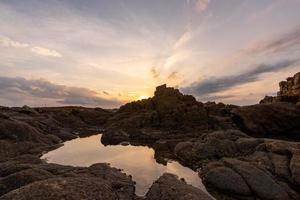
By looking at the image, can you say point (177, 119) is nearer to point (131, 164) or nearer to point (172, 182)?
point (131, 164)

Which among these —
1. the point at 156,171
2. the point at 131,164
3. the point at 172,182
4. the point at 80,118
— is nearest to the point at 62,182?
the point at 172,182

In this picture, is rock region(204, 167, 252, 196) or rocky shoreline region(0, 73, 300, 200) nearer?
rocky shoreline region(0, 73, 300, 200)

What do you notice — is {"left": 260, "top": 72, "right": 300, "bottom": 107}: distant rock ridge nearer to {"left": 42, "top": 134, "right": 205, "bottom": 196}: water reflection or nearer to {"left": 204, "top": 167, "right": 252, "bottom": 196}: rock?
{"left": 42, "top": 134, "right": 205, "bottom": 196}: water reflection

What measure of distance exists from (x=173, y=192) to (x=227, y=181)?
8.14 metres

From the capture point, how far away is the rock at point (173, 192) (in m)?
20.4

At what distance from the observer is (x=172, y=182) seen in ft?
77.1

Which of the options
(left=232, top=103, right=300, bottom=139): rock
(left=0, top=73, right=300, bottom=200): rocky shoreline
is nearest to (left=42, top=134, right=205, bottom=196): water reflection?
(left=0, top=73, right=300, bottom=200): rocky shoreline

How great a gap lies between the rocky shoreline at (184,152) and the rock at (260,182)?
2.9 inches

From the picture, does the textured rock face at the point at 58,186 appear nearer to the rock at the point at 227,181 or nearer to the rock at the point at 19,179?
the rock at the point at 19,179

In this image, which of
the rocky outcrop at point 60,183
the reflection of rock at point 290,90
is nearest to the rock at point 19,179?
the rocky outcrop at point 60,183

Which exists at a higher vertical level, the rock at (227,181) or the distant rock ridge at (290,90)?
the distant rock ridge at (290,90)

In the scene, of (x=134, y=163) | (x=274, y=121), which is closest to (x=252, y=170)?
(x=134, y=163)

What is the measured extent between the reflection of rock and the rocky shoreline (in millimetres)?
246

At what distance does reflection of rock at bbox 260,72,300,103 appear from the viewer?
79250mm
